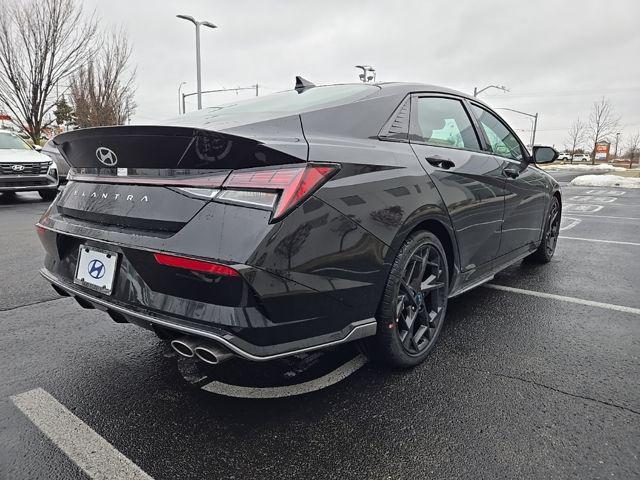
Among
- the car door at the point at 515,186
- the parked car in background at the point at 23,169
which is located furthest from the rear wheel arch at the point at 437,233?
the parked car in background at the point at 23,169

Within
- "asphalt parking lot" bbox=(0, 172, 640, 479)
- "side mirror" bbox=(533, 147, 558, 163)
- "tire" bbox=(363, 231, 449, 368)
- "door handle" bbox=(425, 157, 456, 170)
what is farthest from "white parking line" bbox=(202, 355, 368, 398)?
"side mirror" bbox=(533, 147, 558, 163)

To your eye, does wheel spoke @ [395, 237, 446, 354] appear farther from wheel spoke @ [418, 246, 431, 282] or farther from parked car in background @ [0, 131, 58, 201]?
parked car in background @ [0, 131, 58, 201]

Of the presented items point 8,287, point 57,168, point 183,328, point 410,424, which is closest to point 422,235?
point 410,424

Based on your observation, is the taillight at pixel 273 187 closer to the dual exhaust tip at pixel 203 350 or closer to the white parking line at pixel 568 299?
the dual exhaust tip at pixel 203 350

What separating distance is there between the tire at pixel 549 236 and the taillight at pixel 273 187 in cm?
363

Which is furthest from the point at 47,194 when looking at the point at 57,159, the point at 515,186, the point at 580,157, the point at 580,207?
the point at 580,157

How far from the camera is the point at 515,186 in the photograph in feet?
11.6

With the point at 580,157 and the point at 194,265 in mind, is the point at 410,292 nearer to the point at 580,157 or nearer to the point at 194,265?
the point at 194,265

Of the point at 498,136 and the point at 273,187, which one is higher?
the point at 498,136

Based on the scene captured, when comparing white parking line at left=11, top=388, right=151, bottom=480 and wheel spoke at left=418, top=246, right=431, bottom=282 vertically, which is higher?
wheel spoke at left=418, top=246, right=431, bottom=282

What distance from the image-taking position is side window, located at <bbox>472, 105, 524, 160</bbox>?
341cm

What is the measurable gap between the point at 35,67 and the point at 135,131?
864 inches

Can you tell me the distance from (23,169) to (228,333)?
983 centimetres

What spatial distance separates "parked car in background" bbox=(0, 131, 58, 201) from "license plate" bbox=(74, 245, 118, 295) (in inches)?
352
